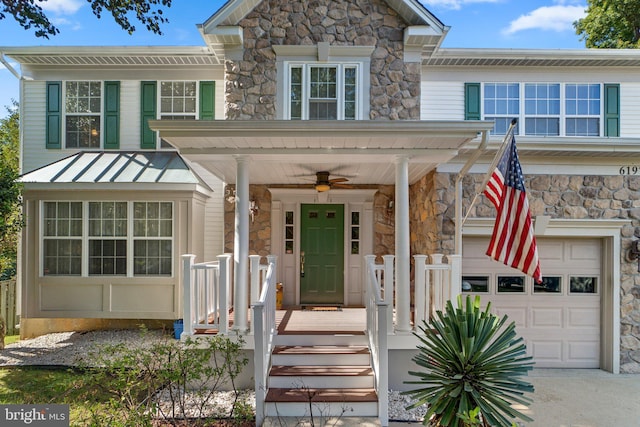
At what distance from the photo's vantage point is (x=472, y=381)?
3832 millimetres

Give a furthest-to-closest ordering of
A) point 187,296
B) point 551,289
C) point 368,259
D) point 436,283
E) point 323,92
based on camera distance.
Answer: point 323,92
point 551,289
point 368,259
point 436,283
point 187,296

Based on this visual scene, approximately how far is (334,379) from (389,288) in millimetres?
1333

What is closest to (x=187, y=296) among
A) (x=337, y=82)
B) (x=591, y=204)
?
(x=337, y=82)

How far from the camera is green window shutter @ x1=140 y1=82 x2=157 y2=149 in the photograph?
829cm

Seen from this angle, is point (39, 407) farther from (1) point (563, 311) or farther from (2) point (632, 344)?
(2) point (632, 344)

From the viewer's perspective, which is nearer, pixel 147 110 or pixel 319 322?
pixel 319 322

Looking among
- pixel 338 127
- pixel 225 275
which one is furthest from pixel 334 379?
pixel 338 127

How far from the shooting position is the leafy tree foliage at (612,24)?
45.7 feet

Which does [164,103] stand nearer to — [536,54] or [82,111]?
[82,111]

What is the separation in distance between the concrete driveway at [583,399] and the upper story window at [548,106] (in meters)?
4.49

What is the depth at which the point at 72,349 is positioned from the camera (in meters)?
6.80

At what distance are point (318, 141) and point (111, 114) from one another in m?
5.96

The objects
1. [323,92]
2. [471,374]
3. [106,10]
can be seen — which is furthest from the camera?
[106,10]

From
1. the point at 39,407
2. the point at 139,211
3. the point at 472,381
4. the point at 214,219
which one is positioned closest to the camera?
the point at 472,381
